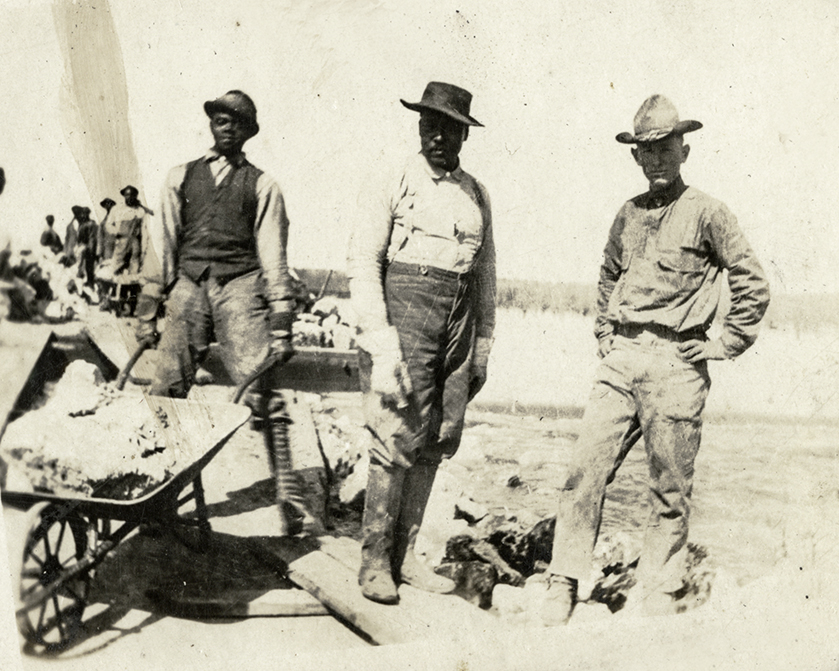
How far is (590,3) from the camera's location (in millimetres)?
3773

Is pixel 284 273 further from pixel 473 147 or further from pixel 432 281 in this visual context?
pixel 473 147

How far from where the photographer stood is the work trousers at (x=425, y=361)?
3.51 m

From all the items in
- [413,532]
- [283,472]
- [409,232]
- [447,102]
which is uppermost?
[447,102]

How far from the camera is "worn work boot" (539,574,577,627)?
3902 millimetres

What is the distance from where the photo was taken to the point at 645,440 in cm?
388

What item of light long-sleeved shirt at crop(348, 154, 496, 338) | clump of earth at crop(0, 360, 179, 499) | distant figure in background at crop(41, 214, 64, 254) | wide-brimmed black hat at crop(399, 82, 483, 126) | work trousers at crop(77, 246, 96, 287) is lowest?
clump of earth at crop(0, 360, 179, 499)

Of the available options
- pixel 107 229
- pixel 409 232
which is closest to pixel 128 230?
pixel 107 229

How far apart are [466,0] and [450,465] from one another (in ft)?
7.19

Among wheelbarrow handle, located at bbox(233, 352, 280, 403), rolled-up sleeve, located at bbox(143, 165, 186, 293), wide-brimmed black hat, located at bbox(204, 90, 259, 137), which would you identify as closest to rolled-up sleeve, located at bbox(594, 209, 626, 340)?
wheelbarrow handle, located at bbox(233, 352, 280, 403)

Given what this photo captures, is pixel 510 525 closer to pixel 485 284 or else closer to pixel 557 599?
pixel 557 599

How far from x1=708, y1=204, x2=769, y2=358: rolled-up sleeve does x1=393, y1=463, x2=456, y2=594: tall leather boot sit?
158 centimetres

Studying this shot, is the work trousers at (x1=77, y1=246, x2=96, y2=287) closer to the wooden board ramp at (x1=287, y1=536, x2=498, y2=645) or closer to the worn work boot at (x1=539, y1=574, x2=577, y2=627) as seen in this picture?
the wooden board ramp at (x1=287, y1=536, x2=498, y2=645)

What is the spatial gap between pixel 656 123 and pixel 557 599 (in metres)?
2.38

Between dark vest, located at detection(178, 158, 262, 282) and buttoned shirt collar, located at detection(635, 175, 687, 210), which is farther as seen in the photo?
buttoned shirt collar, located at detection(635, 175, 687, 210)
